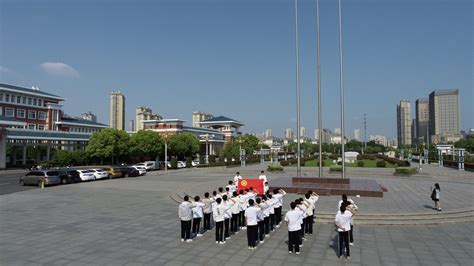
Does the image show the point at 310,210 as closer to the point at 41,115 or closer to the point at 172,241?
the point at 172,241

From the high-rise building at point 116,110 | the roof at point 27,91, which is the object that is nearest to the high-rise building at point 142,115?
the high-rise building at point 116,110

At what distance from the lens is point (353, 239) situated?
10.5 meters

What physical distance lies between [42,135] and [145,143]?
15.9m

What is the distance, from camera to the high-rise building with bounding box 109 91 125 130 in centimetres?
13200

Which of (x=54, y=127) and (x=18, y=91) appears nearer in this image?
(x=18, y=91)

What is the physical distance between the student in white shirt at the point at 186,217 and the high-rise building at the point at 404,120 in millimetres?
164257

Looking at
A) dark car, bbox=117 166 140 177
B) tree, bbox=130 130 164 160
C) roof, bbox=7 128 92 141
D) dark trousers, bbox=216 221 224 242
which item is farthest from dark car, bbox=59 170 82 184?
tree, bbox=130 130 164 160

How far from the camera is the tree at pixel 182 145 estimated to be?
63800 millimetres

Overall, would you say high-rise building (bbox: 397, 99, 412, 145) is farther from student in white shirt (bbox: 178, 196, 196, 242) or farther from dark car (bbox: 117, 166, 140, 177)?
student in white shirt (bbox: 178, 196, 196, 242)

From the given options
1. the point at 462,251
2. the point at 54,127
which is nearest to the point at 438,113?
the point at 54,127

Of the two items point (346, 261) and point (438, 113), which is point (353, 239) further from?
point (438, 113)

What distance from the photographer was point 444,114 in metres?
134

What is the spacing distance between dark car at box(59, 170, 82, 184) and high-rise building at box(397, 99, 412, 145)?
155m

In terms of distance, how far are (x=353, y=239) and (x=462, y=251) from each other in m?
2.94
